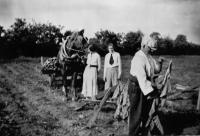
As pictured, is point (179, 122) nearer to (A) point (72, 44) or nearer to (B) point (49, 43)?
(A) point (72, 44)

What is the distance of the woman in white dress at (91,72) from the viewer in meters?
9.15

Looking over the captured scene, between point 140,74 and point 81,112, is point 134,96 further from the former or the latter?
point 81,112

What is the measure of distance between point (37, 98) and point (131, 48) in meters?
29.8

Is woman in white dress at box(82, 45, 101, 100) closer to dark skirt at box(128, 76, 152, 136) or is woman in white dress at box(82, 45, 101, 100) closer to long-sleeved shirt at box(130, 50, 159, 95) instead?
dark skirt at box(128, 76, 152, 136)

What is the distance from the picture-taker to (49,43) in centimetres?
3928

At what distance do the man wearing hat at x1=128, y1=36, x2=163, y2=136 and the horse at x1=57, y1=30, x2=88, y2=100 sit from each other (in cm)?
453

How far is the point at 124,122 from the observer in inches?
256

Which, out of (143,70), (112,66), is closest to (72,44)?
(112,66)

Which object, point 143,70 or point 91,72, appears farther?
point 91,72

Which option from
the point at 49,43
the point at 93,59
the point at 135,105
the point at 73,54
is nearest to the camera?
the point at 135,105

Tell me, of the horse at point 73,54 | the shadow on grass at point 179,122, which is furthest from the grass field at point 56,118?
the horse at point 73,54

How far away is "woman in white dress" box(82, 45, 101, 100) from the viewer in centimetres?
915

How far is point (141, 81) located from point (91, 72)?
4.80 m

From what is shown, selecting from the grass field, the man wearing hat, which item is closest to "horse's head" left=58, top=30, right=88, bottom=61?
the grass field
